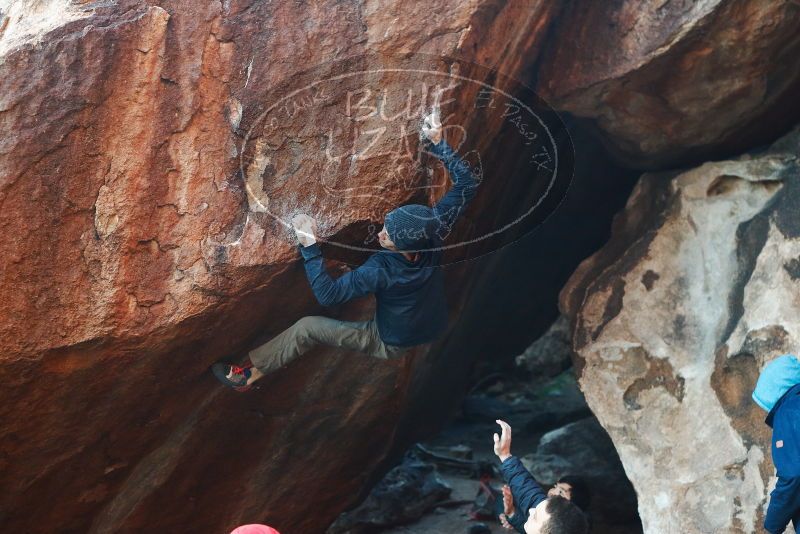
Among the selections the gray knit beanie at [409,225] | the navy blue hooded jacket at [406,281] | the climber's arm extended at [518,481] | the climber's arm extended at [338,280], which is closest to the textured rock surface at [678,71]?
the navy blue hooded jacket at [406,281]

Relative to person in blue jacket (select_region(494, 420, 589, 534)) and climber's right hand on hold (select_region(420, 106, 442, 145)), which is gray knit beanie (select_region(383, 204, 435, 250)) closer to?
climber's right hand on hold (select_region(420, 106, 442, 145))

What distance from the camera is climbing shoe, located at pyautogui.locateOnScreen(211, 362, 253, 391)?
15.5 feet

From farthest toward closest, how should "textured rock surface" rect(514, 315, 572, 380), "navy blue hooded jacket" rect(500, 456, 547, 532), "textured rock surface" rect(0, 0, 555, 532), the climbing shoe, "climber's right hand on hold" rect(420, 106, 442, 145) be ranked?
"textured rock surface" rect(514, 315, 572, 380), the climbing shoe, "climber's right hand on hold" rect(420, 106, 442, 145), "textured rock surface" rect(0, 0, 555, 532), "navy blue hooded jacket" rect(500, 456, 547, 532)

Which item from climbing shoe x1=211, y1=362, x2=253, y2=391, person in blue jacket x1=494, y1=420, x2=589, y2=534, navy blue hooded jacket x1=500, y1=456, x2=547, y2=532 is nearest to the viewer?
person in blue jacket x1=494, y1=420, x2=589, y2=534

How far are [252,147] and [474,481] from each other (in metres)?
3.92

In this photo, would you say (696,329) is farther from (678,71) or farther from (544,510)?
(544,510)

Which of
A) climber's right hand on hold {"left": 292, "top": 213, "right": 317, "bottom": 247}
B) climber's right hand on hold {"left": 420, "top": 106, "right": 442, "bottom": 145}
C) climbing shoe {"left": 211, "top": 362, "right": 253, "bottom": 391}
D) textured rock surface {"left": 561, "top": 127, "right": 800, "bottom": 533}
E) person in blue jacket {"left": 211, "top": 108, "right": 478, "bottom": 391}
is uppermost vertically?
climber's right hand on hold {"left": 420, "top": 106, "right": 442, "bottom": 145}

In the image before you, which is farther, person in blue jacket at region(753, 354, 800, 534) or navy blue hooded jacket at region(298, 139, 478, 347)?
navy blue hooded jacket at region(298, 139, 478, 347)

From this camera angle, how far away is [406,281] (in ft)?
14.2

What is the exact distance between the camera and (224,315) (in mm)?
4449

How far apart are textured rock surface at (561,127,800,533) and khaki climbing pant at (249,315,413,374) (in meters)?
1.43

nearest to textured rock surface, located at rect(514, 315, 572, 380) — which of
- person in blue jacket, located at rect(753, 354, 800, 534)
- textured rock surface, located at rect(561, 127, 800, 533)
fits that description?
textured rock surface, located at rect(561, 127, 800, 533)

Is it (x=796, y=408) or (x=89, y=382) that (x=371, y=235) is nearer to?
(x=89, y=382)

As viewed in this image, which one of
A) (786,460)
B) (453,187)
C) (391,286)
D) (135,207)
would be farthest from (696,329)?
(135,207)
